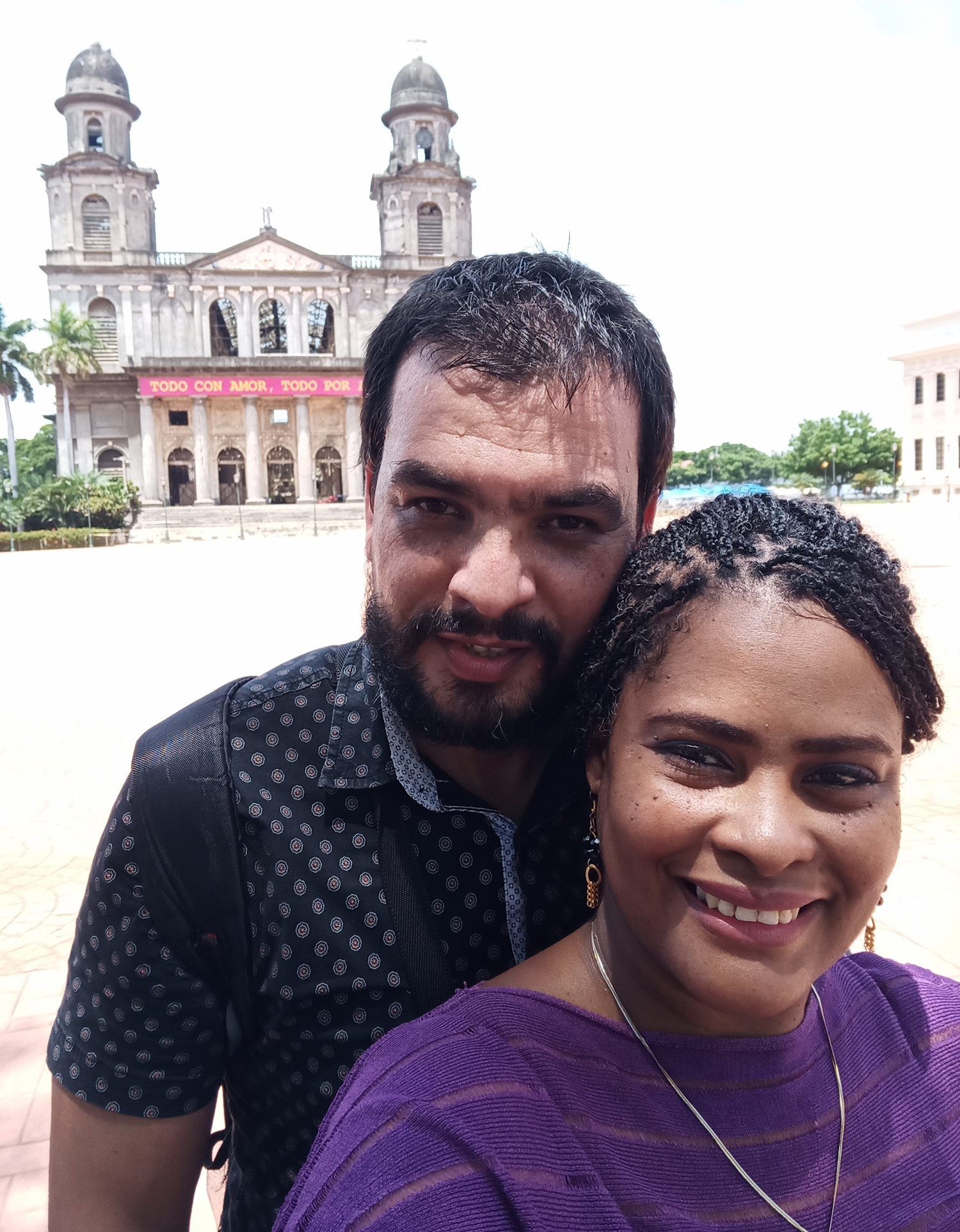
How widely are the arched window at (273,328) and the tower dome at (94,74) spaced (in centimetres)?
1212

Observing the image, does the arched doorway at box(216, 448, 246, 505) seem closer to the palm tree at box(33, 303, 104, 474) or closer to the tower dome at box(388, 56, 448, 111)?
the palm tree at box(33, 303, 104, 474)

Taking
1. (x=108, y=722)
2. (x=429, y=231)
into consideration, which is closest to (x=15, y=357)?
(x=429, y=231)

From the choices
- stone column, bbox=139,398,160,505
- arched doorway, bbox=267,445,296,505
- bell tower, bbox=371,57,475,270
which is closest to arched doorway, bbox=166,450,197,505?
stone column, bbox=139,398,160,505

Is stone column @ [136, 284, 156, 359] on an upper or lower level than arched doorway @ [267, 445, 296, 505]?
upper

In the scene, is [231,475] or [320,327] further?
[320,327]

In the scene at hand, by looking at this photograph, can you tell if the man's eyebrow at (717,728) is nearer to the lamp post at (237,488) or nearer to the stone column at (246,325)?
the lamp post at (237,488)

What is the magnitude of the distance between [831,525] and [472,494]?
0.56 meters

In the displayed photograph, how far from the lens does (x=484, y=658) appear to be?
1.51 meters

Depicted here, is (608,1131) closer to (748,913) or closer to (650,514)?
(748,913)

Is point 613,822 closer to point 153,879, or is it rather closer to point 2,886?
point 153,879

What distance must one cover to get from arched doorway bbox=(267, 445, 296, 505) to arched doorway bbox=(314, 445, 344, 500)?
4.05 ft

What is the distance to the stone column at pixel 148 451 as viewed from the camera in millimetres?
41562

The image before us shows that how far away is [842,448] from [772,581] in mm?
65819

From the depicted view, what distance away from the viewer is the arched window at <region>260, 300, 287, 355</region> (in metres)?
45.3
